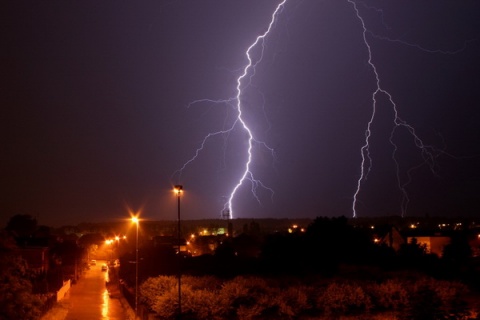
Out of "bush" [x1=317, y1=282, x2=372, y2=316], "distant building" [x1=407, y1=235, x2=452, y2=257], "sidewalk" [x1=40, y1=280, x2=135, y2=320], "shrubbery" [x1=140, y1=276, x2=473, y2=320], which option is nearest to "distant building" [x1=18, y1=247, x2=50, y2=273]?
"sidewalk" [x1=40, y1=280, x2=135, y2=320]

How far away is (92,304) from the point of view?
31500mm

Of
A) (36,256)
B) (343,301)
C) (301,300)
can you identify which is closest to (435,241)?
(36,256)

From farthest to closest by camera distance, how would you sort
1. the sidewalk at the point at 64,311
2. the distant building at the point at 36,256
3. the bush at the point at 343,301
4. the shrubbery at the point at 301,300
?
the distant building at the point at 36,256 → the sidewalk at the point at 64,311 → the bush at the point at 343,301 → the shrubbery at the point at 301,300

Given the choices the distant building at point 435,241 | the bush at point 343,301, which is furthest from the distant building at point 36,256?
the distant building at point 435,241

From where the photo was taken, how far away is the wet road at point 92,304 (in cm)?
2611

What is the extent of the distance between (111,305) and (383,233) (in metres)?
28.8

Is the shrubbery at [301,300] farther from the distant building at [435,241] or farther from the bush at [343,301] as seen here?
the distant building at [435,241]

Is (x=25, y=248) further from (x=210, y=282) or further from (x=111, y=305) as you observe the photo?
(x=210, y=282)

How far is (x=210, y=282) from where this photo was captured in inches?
842

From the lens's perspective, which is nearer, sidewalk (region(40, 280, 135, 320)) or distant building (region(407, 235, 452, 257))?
sidewalk (region(40, 280, 135, 320))

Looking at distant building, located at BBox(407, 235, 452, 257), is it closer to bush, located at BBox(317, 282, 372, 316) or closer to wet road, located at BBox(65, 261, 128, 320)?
wet road, located at BBox(65, 261, 128, 320)

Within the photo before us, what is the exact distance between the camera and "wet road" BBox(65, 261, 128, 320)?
26109 mm

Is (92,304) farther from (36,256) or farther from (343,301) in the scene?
(343,301)

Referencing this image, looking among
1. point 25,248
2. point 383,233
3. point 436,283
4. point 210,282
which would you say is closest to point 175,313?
point 210,282
